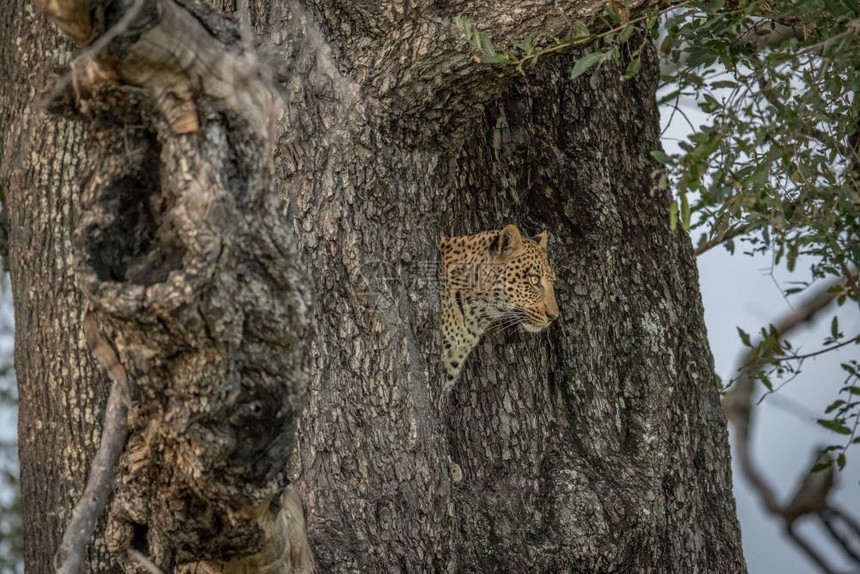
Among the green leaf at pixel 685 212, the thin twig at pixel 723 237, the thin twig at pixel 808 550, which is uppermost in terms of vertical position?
the thin twig at pixel 723 237

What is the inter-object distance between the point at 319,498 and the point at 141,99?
Result: 159 cm

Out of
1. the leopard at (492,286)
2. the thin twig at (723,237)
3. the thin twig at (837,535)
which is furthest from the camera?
the thin twig at (837,535)

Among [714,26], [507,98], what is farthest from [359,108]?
[714,26]

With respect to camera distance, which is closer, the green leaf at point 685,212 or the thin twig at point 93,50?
the thin twig at point 93,50

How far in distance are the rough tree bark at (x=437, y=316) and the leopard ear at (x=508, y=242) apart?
2.7 inches

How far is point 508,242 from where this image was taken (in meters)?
4.95

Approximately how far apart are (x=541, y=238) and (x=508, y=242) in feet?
0.79

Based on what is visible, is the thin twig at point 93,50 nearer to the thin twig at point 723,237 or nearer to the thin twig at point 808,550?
the thin twig at point 723,237

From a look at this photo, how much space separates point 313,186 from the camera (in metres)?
3.77

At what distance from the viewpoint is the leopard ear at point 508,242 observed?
15.8 ft

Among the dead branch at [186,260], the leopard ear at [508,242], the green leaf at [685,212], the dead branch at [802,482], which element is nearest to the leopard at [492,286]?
the leopard ear at [508,242]

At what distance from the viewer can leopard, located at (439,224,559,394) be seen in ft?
15.5

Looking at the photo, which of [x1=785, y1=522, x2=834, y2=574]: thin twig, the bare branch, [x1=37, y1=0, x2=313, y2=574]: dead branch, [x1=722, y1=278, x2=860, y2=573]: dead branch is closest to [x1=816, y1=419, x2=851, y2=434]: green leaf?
[x1=722, y1=278, x2=860, y2=573]: dead branch

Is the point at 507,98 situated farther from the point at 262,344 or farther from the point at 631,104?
the point at 262,344
